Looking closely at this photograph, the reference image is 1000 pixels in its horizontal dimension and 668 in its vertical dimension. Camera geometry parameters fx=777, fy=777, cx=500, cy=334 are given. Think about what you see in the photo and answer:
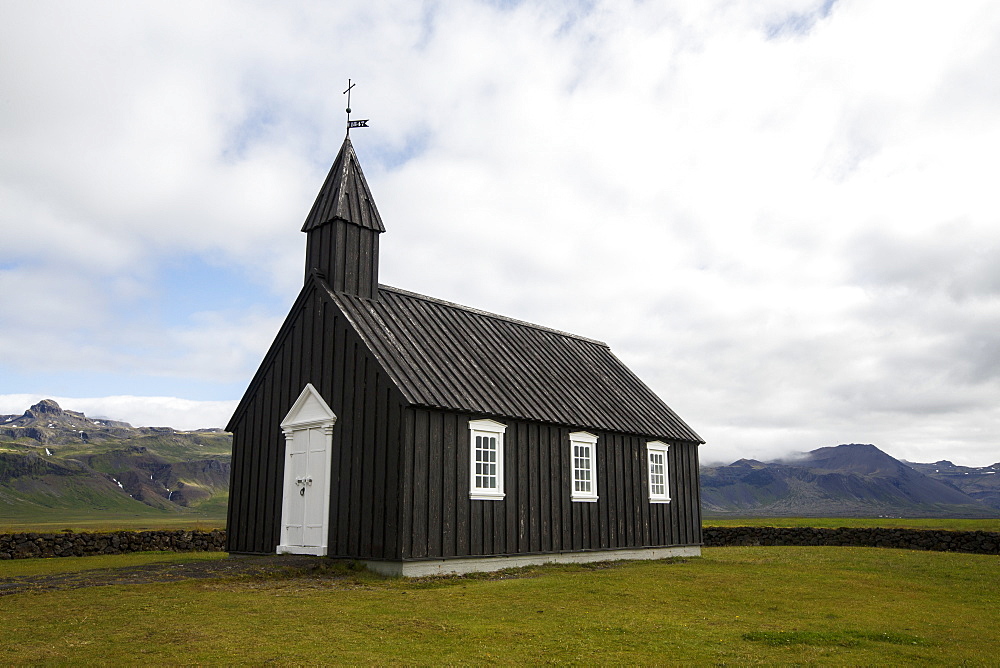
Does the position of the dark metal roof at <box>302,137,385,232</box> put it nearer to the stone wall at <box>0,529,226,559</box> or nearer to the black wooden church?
the black wooden church

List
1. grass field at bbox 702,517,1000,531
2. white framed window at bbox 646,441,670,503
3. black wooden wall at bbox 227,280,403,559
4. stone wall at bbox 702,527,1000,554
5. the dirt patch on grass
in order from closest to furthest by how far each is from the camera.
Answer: the dirt patch on grass, black wooden wall at bbox 227,280,403,559, white framed window at bbox 646,441,670,503, stone wall at bbox 702,527,1000,554, grass field at bbox 702,517,1000,531

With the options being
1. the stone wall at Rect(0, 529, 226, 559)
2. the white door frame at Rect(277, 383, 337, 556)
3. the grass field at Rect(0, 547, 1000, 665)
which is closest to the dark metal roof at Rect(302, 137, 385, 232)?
the white door frame at Rect(277, 383, 337, 556)

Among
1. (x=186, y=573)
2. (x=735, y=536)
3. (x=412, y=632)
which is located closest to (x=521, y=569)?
(x=186, y=573)

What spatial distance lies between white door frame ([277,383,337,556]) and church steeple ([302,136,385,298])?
3198 millimetres

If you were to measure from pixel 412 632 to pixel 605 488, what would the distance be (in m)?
12.8

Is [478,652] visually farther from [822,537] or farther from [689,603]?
[822,537]

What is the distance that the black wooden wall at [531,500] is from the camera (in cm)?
1739

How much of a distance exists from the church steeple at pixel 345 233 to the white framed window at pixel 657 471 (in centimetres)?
1029

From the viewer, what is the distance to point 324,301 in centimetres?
2017

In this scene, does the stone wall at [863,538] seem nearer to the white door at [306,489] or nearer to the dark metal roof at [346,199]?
the white door at [306,489]

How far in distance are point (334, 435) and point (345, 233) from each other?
5.68m

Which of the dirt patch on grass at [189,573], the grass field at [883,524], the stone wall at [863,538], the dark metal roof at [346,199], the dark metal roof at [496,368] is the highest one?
the dark metal roof at [346,199]

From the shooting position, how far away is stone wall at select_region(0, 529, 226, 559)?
84.5 ft

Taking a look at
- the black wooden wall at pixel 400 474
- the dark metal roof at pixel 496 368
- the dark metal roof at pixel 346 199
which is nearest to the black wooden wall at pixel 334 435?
the black wooden wall at pixel 400 474
